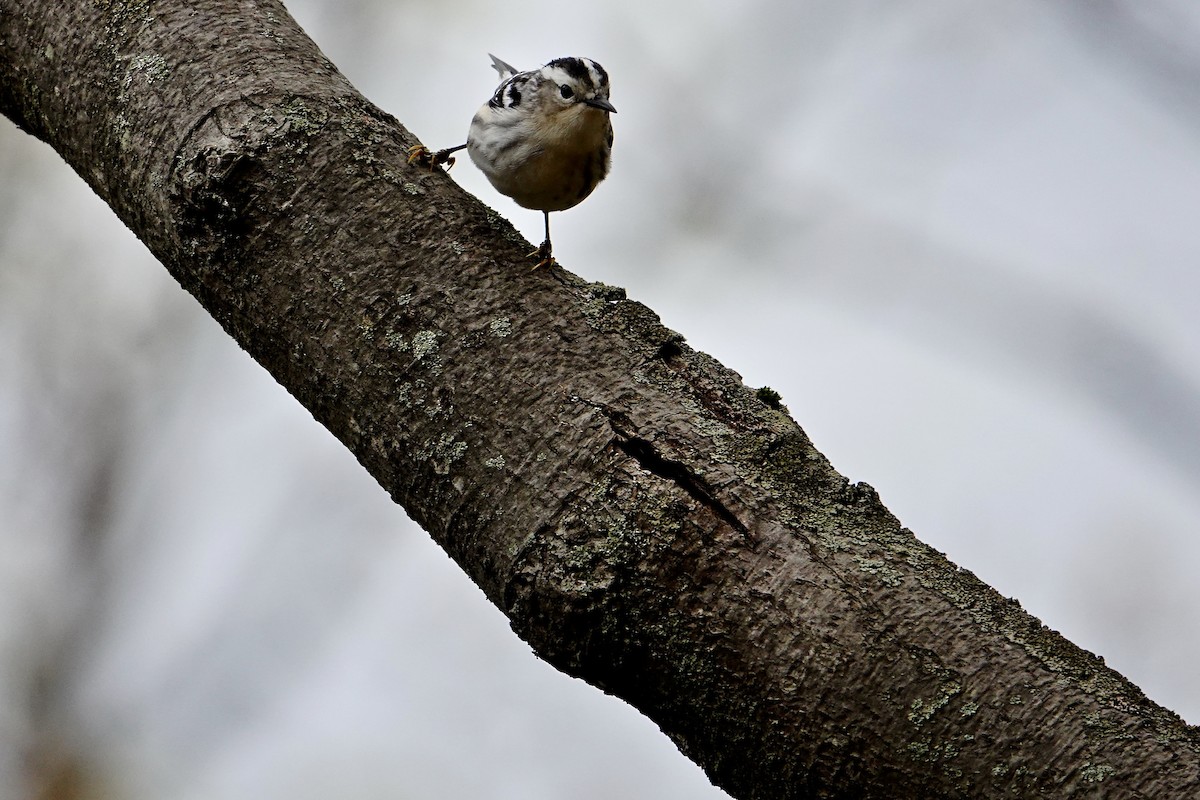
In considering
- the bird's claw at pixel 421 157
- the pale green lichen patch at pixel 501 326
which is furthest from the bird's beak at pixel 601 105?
the pale green lichen patch at pixel 501 326

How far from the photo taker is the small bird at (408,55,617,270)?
12.7ft

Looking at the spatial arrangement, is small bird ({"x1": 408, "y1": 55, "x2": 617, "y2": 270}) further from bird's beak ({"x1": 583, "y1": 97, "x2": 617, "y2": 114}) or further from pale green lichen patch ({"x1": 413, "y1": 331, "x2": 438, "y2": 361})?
pale green lichen patch ({"x1": 413, "y1": 331, "x2": 438, "y2": 361})

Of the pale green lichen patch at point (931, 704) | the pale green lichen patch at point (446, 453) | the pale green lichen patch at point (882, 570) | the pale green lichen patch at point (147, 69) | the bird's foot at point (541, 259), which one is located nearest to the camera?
the pale green lichen patch at point (931, 704)

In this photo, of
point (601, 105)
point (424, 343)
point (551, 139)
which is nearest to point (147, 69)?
point (424, 343)

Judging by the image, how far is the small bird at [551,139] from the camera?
3.87 m

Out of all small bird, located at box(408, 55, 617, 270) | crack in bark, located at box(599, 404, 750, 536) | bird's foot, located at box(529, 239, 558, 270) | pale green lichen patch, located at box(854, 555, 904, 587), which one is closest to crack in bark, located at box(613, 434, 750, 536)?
crack in bark, located at box(599, 404, 750, 536)

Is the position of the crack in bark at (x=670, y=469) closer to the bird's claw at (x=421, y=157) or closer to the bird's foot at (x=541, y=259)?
the bird's foot at (x=541, y=259)

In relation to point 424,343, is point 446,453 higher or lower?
lower

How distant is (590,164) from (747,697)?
2617 millimetres

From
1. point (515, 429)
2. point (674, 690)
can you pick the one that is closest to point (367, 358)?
point (515, 429)

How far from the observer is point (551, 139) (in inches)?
151

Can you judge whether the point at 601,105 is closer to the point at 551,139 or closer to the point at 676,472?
the point at 551,139

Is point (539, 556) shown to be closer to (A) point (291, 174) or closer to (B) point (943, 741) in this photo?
(B) point (943, 741)

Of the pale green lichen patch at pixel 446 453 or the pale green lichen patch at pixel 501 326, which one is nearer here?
the pale green lichen patch at pixel 446 453
